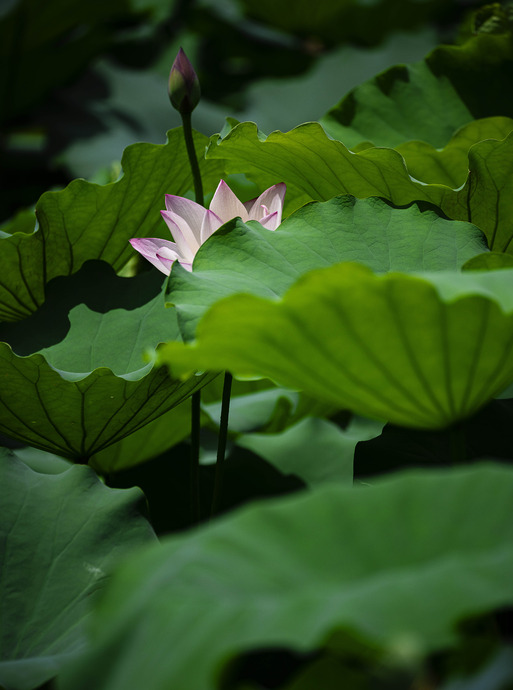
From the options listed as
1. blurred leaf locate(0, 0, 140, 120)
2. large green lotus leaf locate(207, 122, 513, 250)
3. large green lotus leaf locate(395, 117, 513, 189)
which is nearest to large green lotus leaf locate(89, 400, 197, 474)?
large green lotus leaf locate(207, 122, 513, 250)

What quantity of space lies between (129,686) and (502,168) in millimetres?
710

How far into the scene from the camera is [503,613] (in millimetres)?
639

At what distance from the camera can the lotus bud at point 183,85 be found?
0.90m

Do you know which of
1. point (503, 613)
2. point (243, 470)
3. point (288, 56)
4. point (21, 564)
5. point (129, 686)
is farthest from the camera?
point (288, 56)

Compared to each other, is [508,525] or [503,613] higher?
[508,525]

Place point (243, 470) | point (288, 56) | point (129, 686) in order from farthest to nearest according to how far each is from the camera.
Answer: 1. point (288, 56)
2. point (243, 470)
3. point (129, 686)

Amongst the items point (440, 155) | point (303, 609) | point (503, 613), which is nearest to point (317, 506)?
point (303, 609)

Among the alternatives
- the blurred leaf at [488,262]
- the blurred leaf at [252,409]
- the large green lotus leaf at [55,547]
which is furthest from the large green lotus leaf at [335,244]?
the blurred leaf at [252,409]

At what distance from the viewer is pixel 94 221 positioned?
3.40 feet

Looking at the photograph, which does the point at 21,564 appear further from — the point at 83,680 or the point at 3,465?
the point at 83,680

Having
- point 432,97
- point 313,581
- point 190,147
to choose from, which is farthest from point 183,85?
point 313,581

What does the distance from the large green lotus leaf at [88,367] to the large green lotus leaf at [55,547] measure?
6cm

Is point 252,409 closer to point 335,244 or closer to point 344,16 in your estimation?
point 335,244

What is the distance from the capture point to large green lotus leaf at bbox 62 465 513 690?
1.08 ft
